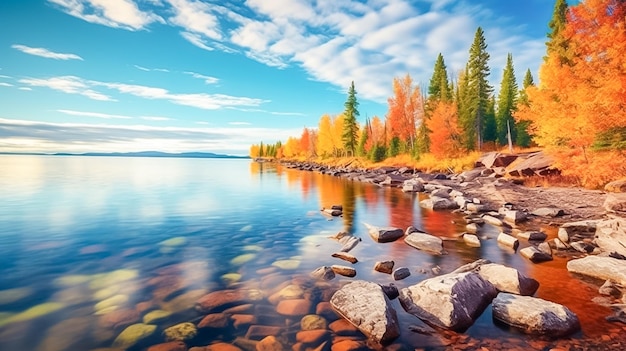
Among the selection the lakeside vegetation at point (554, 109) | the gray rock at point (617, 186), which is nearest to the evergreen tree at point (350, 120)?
the lakeside vegetation at point (554, 109)

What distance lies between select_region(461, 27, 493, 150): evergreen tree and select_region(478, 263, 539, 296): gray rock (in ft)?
123

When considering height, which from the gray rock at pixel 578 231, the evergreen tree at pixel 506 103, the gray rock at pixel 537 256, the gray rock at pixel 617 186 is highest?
the evergreen tree at pixel 506 103

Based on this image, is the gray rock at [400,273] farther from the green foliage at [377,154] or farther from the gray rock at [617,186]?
the green foliage at [377,154]

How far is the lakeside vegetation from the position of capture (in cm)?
1486

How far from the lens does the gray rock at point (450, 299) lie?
211 inches

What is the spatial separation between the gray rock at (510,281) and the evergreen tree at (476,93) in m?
Result: 37.4

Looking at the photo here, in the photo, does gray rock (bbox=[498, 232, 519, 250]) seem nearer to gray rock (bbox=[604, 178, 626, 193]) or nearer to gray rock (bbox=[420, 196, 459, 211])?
gray rock (bbox=[420, 196, 459, 211])

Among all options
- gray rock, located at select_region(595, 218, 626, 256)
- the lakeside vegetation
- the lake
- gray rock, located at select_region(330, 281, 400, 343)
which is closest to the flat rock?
the lake

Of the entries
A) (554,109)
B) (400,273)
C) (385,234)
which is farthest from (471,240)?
(554,109)

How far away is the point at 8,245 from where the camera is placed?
11.4 m

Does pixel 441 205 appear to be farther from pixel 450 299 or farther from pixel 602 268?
pixel 450 299

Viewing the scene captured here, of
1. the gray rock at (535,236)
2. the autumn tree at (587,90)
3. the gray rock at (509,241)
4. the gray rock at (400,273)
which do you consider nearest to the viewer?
the gray rock at (400,273)

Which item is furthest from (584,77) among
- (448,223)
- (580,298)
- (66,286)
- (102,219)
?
(102,219)

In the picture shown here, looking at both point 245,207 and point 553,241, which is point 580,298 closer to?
point 553,241
